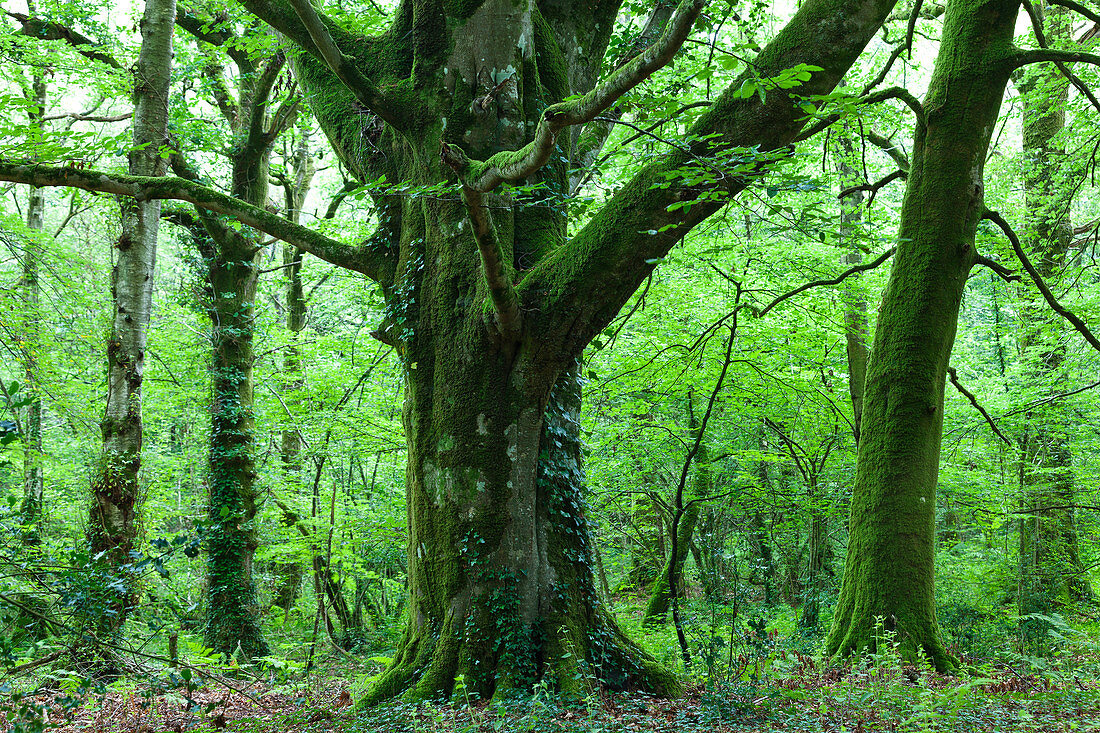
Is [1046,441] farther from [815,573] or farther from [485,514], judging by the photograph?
[485,514]

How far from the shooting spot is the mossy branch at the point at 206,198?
207 inches

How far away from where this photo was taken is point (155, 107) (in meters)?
7.55

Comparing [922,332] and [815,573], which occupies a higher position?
[922,332]

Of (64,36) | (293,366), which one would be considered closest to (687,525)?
(293,366)

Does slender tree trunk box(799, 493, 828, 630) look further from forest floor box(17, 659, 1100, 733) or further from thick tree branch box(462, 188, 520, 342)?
thick tree branch box(462, 188, 520, 342)

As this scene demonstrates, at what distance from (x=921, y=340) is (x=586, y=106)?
380cm

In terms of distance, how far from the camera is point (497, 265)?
4.30 m

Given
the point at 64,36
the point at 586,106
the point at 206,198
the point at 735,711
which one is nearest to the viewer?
the point at 586,106

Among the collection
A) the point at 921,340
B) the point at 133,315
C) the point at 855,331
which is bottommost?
the point at 921,340

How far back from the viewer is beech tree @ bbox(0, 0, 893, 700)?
14.1 feet

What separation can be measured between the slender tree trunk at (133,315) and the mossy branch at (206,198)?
1391mm

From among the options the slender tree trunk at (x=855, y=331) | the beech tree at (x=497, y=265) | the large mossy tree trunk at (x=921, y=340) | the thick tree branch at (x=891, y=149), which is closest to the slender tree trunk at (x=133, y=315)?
the beech tree at (x=497, y=265)

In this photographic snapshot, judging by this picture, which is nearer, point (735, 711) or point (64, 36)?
point (735, 711)

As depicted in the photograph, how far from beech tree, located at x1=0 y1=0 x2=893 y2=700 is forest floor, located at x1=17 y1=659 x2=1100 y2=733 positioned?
0.45 m
